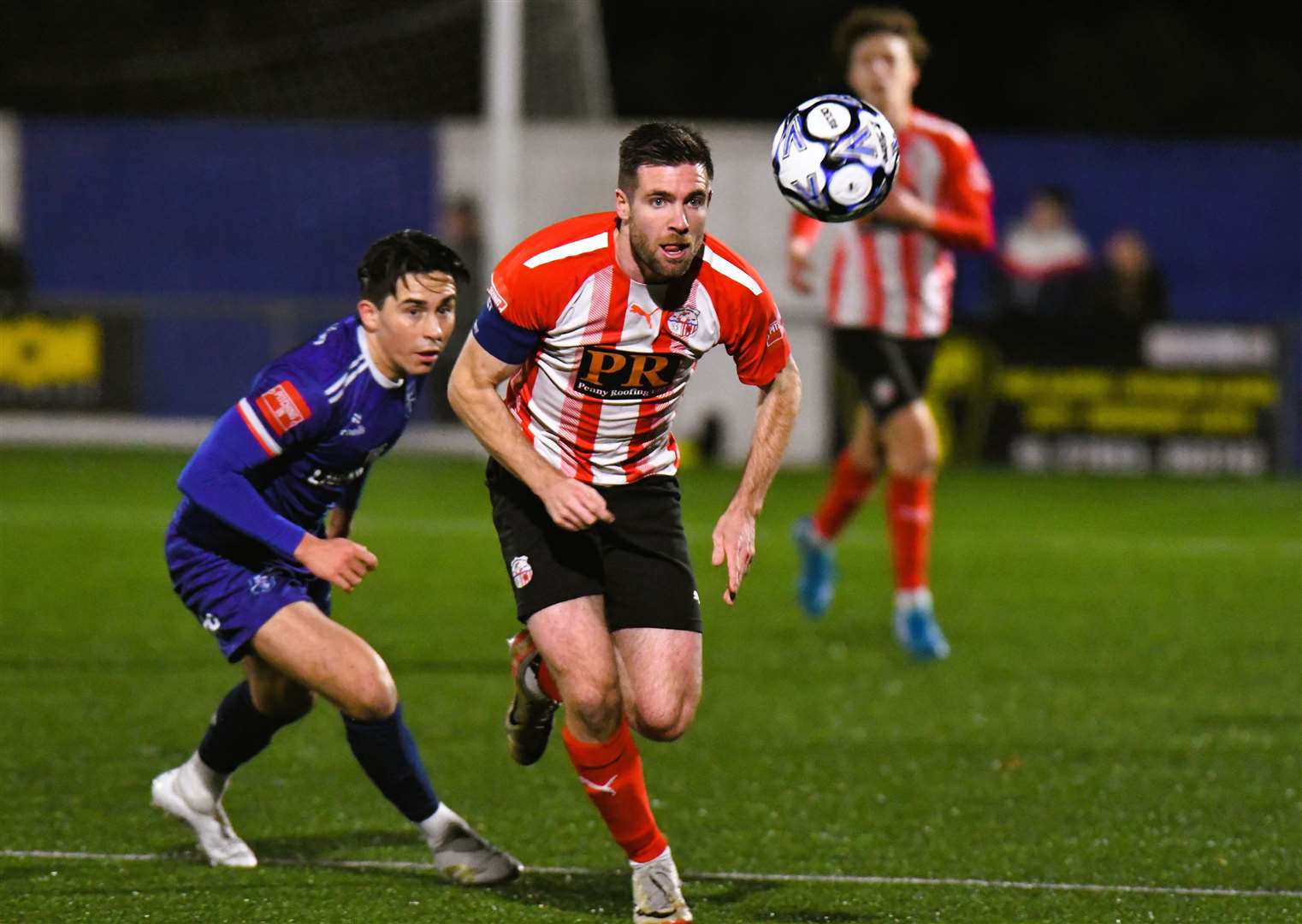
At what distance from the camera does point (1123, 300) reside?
17.2m

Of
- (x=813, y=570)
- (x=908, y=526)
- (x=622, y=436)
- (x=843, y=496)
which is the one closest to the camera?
(x=622, y=436)

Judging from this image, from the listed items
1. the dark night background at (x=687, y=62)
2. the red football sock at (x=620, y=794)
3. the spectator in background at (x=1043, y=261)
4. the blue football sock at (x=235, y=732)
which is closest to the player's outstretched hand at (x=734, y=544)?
the red football sock at (x=620, y=794)

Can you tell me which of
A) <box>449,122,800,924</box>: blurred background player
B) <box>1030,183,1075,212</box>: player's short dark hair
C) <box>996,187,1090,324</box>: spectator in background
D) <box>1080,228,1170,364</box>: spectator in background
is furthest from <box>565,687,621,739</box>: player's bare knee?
<box>1030,183,1075,212</box>: player's short dark hair

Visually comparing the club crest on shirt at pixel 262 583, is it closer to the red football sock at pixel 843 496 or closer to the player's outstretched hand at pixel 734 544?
the player's outstretched hand at pixel 734 544

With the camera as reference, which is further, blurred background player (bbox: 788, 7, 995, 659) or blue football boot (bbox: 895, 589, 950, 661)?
blue football boot (bbox: 895, 589, 950, 661)

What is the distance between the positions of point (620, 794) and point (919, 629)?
3.94m

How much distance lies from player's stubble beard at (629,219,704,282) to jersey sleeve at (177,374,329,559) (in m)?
0.93

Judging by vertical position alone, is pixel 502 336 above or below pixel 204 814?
above

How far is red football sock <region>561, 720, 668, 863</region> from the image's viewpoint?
4820 millimetres

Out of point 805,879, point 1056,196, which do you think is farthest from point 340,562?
point 1056,196

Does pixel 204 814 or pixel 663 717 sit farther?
pixel 204 814

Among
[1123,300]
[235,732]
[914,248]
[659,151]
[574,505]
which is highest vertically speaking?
[659,151]

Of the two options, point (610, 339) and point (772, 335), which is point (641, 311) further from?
point (772, 335)

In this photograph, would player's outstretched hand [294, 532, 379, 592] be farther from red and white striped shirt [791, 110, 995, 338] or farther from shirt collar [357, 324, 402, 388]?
red and white striped shirt [791, 110, 995, 338]
